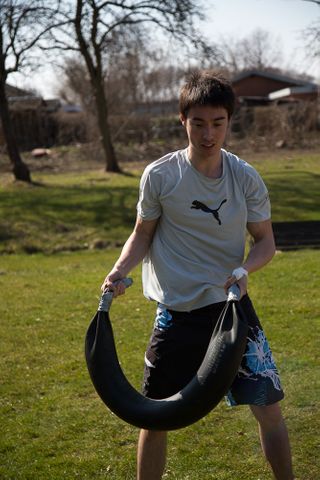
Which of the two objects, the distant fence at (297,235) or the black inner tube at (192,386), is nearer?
the black inner tube at (192,386)

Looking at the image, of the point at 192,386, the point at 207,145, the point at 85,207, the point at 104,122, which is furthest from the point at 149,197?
the point at 104,122

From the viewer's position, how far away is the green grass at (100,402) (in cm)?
421

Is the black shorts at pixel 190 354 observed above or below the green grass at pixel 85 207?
above

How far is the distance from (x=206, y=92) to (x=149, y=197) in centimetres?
54

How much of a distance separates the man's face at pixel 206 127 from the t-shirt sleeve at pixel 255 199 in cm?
23

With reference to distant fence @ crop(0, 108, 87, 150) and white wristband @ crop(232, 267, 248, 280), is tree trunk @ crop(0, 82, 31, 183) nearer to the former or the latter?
distant fence @ crop(0, 108, 87, 150)

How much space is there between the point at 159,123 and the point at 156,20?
14.9 metres

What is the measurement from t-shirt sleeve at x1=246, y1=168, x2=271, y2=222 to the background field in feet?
5.00

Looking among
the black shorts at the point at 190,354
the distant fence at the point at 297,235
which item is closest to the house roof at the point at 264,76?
the distant fence at the point at 297,235

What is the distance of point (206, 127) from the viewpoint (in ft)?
10.3

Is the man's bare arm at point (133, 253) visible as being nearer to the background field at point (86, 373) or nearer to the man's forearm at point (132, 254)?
the man's forearm at point (132, 254)

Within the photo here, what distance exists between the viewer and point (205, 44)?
22203mm

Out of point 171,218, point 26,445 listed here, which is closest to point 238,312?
point 171,218

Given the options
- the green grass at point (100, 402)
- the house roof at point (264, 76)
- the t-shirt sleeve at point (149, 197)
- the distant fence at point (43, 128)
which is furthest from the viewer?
the house roof at point (264, 76)
